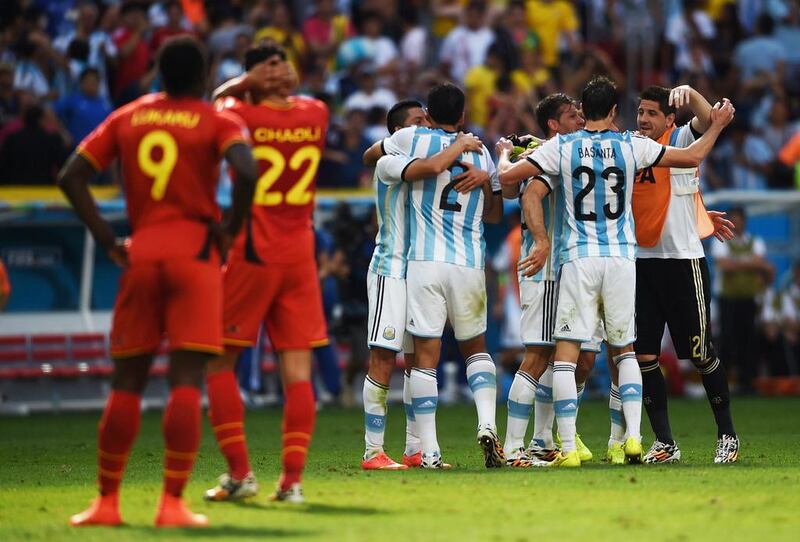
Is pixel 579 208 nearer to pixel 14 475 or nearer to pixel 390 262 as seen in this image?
pixel 390 262

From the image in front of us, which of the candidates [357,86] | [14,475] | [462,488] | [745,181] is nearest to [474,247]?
[462,488]

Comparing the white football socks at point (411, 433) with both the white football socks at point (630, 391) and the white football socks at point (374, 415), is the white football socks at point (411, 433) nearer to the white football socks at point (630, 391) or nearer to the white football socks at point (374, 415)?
the white football socks at point (374, 415)

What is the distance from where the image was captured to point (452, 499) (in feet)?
27.3

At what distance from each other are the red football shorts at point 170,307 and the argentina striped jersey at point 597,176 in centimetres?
326

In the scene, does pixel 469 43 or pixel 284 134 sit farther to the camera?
pixel 469 43

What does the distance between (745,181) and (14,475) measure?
15030 millimetres

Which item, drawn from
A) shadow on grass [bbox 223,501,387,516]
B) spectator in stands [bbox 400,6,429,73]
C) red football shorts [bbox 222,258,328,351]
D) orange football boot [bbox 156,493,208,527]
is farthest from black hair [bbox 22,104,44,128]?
orange football boot [bbox 156,493,208,527]

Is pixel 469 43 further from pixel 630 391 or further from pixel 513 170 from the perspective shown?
pixel 630 391

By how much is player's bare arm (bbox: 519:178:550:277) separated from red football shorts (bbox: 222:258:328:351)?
6.98 ft

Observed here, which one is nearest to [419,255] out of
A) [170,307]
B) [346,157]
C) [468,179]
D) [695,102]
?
[468,179]

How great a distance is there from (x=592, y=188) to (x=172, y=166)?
355cm

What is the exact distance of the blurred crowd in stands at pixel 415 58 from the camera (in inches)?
803

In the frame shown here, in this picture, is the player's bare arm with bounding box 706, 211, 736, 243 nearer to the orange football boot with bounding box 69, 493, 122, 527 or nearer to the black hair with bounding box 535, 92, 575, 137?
the black hair with bounding box 535, 92, 575, 137

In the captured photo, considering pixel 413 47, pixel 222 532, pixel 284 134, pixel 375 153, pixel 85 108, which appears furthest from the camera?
pixel 413 47
